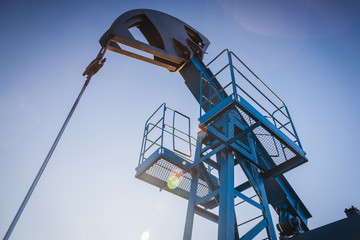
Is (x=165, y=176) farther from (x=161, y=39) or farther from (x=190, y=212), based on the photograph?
(x=161, y=39)

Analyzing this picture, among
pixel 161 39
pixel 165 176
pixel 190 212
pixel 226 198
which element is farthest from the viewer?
pixel 161 39

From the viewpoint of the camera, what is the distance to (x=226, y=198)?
4340 millimetres

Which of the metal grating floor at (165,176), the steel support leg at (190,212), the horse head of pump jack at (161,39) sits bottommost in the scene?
the steel support leg at (190,212)

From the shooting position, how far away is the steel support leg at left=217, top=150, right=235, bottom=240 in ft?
13.2

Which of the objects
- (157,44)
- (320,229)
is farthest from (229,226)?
(157,44)

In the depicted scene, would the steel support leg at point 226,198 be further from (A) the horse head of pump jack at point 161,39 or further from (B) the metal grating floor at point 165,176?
(A) the horse head of pump jack at point 161,39

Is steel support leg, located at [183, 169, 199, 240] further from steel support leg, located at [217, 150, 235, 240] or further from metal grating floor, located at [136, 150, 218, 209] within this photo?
steel support leg, located at [217, 150, 235, 240]

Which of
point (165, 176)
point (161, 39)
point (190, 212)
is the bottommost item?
point (190, 212)

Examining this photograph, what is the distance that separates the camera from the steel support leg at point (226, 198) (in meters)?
4.01

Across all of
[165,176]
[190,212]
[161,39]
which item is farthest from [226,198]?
[161,39]

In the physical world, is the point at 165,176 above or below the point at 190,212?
above

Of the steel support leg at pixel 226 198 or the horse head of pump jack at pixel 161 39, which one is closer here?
the steel support leg at pixel 226 198

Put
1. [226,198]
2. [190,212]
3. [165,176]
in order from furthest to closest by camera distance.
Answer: [165,176], [190,212], [226,198]

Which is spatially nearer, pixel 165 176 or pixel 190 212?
pixel 190 212
